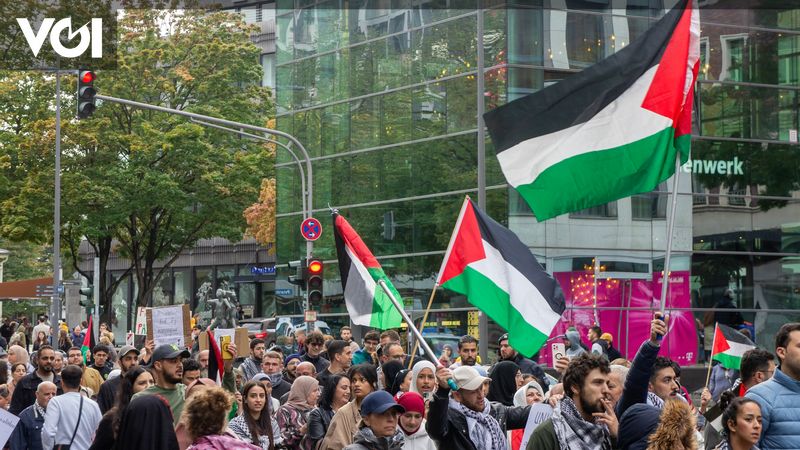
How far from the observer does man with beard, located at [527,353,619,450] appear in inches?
287

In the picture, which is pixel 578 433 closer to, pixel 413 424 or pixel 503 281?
pixel 413 424

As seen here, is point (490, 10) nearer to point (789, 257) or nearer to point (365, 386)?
point (789, 257)

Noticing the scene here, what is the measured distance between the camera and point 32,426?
12617mm

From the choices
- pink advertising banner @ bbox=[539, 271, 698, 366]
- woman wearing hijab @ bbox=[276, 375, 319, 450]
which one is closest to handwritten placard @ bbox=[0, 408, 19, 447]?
woman wearing hijab @ bbox=[276, 375, 319, 450]

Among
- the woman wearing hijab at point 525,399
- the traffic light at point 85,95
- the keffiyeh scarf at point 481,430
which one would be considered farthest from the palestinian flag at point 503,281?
the traffic light at point 85,95

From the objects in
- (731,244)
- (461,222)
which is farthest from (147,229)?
(461,222)

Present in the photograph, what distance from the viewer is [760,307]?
104ft

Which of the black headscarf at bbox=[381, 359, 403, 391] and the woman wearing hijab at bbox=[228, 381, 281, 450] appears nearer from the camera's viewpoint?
the woman wearing hijab at bbox=[228, 381, 281, 450]

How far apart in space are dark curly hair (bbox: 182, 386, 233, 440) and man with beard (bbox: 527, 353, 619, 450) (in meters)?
1.66

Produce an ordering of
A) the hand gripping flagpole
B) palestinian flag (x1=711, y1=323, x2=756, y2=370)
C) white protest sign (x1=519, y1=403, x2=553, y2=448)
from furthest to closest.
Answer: palestinian flag (x1=711, y1=323, x2=756, y2=370) → white protest sign (x1=519, y1=403, x2=553, y2=448) → the hand gripping flagpole

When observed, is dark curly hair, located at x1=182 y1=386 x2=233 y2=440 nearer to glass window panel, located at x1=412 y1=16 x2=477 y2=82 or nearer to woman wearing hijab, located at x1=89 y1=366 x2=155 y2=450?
woman wearing hijab, located at x1=89 y1=366 x2=155 y2=450

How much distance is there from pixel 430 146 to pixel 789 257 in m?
8.81

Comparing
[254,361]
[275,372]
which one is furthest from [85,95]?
[275,372]

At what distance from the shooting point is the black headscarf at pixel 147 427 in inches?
341
